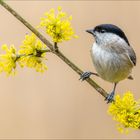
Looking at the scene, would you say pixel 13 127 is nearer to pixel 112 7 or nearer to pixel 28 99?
pixel 28 99

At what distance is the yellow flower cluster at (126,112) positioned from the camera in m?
2.40

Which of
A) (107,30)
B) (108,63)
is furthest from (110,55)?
(107,30)

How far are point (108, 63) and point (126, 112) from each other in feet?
3.27

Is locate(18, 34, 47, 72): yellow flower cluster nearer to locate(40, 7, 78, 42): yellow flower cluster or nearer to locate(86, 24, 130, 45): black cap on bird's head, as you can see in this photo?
locate(40, 7, 78, 42): yellow flower cluster

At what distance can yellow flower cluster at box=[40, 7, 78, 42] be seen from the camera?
8.16ft

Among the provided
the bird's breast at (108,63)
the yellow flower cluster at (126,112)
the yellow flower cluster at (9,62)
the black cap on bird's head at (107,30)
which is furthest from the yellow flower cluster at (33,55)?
the bird's breast at (108,63)

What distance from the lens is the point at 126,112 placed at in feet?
8.02

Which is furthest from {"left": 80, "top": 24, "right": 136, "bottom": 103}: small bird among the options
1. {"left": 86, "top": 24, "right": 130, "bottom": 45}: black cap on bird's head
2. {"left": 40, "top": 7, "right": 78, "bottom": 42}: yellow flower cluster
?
{"left": 40, "top": 7, "right": 78, "bottom": 42}: yellow flower cluster

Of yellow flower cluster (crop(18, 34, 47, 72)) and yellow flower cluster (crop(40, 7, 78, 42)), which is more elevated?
yellow flower cluster (crop(40, 7, 78, 42))

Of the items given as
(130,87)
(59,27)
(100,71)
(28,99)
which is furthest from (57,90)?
(59,27)

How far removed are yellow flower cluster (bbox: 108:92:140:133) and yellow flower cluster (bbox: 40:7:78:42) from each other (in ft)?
1.07

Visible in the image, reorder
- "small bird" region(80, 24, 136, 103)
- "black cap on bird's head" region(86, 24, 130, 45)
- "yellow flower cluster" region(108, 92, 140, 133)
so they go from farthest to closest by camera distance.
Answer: "small bird" region(80, 24, 136, 103) → "black cap on bird's head" region(86, 24, 130, 45) → "yellow flower cluster" region(108, 92, 140, 133)

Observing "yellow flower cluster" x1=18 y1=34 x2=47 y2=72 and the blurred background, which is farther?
the blurred background

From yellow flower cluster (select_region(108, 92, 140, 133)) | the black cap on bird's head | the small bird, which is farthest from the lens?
the small bird
